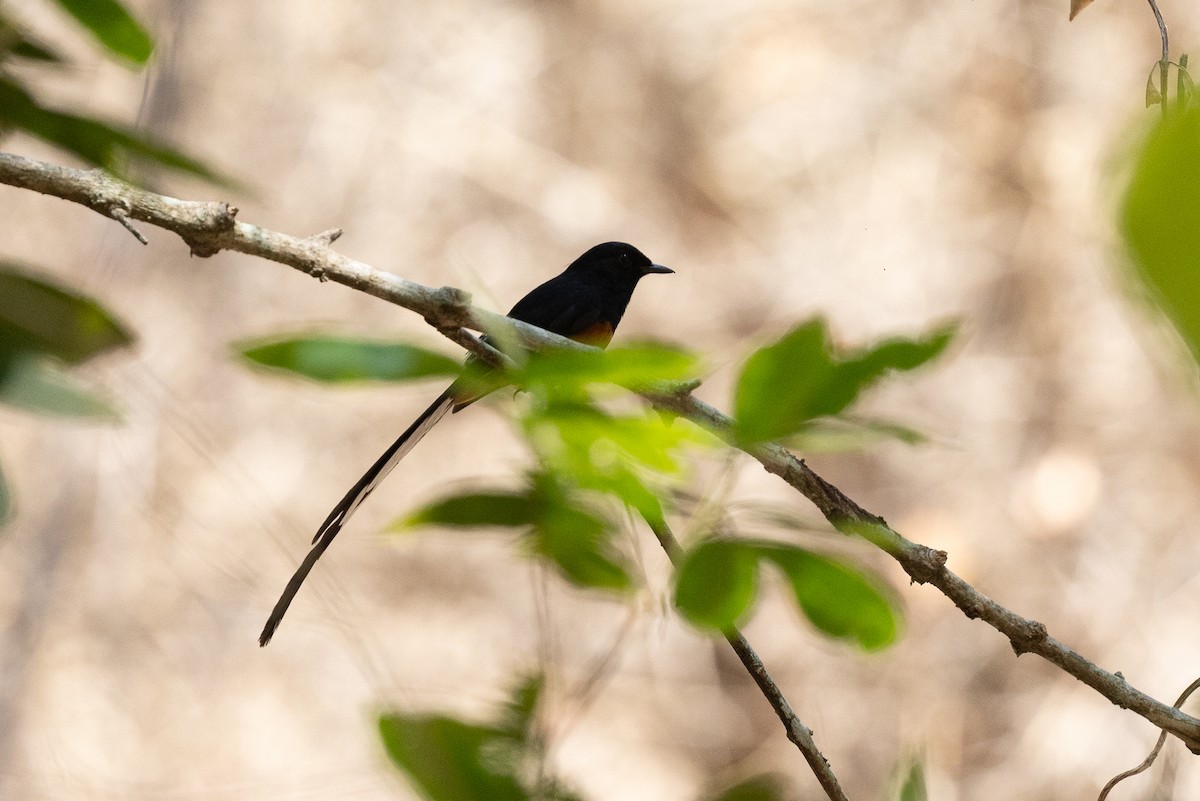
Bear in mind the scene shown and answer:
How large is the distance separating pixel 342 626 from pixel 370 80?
17.2 feet

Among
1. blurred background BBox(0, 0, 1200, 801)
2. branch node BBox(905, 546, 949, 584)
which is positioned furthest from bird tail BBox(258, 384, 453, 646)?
blurred background BBox(0, 0, 1200, 801)

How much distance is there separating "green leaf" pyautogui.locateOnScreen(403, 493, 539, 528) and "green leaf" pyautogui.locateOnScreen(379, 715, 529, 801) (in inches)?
3.3

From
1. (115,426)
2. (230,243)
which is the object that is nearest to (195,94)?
(230,243)

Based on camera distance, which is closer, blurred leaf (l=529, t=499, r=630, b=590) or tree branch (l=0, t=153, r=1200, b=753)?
blurred leaf (l=529, t=499, r=630, b=590)

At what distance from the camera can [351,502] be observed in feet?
4.21

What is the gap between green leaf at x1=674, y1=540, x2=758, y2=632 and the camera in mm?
379

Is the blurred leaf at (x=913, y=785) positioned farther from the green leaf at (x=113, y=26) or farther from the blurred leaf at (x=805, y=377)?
the green leaf at (x=113, y=26)

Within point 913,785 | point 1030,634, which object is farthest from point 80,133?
point 1030,634

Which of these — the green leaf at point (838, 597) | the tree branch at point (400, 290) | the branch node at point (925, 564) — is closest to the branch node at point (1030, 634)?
the tree branch at point (400, 290)

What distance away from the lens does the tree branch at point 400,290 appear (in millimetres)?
1164

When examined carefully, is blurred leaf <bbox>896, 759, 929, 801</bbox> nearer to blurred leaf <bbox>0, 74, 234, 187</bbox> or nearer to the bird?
blurred leaf <bbox>0, 74, 234, 187</bbox>

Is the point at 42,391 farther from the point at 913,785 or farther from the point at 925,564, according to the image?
the point at 925,564

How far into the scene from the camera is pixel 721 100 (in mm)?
5254

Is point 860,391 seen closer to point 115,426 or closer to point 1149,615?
point 115,426
